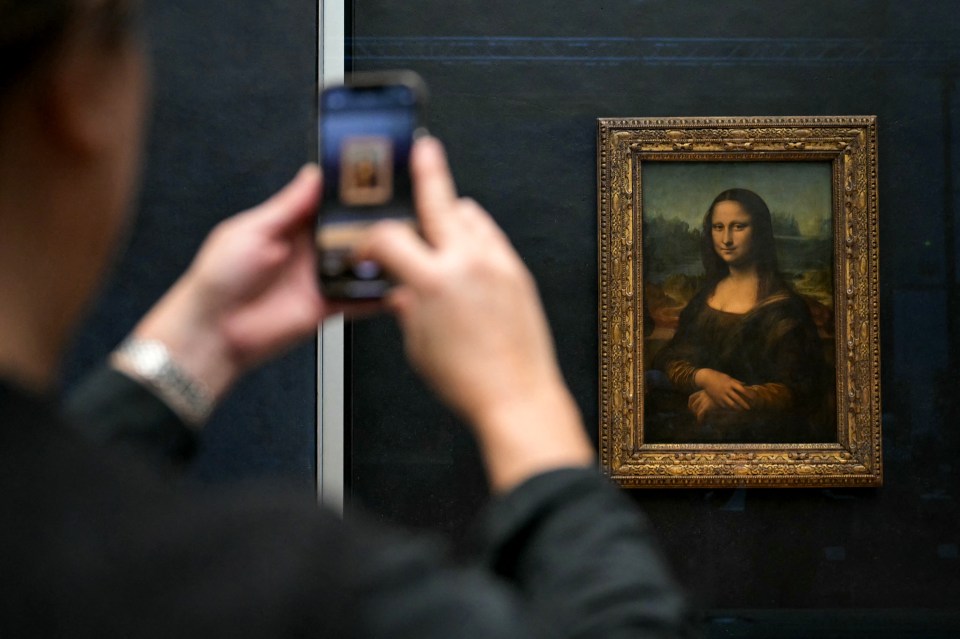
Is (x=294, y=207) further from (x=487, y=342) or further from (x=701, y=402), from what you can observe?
(x=701, y=402)

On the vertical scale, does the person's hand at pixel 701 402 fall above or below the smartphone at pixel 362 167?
below

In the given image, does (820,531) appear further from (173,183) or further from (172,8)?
(172,8)

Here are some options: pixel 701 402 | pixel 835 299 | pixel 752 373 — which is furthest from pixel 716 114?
pixel 701 402

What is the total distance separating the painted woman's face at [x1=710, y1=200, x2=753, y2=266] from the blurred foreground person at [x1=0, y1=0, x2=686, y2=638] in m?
3.61

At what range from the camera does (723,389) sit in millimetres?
4492

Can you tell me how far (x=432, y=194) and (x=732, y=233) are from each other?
3.63 metres

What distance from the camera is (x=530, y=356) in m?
0.94

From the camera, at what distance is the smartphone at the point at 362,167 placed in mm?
1303

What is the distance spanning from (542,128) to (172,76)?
155 centimetres

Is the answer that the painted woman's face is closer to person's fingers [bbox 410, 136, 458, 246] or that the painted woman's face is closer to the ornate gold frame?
the ornate gold frame

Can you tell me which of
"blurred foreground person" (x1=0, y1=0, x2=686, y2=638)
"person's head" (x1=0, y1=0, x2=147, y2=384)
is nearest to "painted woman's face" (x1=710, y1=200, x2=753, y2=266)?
"blurred foreground person" (x1=0, y1=0, x2=686, y2=638)

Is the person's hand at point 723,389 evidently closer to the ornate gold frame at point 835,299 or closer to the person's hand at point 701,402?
the person's hand at point 701,402

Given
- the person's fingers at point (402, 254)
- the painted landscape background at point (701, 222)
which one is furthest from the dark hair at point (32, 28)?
the painted landscape background at point (701, 222)

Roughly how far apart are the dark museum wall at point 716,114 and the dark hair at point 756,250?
43 centimetres
